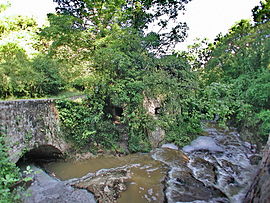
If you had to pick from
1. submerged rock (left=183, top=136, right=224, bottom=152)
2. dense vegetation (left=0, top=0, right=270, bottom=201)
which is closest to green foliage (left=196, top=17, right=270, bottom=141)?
dense vegetation (left=0, top=0, right=270, bottom=201)

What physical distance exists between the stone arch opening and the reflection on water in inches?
Result: 11.1

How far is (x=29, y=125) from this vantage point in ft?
15.7

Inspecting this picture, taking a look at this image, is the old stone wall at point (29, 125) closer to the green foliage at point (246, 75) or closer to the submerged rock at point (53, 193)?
the submerged rock at point (53, 193)

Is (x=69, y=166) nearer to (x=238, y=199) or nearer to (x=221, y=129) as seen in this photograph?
(x=238, y=199)

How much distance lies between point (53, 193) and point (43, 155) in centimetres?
218

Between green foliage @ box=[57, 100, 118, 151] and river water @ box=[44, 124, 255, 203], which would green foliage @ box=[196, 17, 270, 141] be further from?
green foliage @ box=[57, 100, 118, 151]

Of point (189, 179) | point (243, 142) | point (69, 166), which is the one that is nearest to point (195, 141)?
point (243, 142)

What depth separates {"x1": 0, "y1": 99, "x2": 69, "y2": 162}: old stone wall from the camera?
13.3 feet

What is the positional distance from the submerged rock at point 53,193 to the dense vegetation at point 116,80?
1.79m

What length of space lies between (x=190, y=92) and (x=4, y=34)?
9.71m

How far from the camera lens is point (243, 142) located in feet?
29.4

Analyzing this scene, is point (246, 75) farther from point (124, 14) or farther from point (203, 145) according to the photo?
point (124, 14)

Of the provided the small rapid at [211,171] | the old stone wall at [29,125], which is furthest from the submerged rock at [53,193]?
the small rapid at [211,171]

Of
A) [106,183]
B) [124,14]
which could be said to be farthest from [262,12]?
[106,183]
